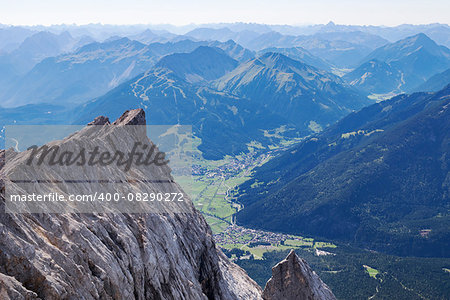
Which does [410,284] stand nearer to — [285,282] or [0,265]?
[285,282]

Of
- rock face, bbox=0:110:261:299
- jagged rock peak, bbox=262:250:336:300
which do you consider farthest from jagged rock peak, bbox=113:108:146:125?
jagged rock peak, bbox=262:250:336:300

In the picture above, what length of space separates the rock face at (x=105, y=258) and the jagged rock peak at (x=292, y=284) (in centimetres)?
699

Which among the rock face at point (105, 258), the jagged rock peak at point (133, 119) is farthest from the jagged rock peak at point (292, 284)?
the jagged rock peak at point (133, 119)

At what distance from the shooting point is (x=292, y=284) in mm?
63188

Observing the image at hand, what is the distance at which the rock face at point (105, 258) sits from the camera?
3034 centimetres

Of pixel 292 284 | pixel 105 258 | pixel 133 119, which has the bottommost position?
pixel 292 284

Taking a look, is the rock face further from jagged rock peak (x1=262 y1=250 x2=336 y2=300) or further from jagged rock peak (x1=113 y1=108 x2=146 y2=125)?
jagged rock peak (x1=113 y1=108 x2=146 y2=125)

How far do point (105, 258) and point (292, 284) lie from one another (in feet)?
112

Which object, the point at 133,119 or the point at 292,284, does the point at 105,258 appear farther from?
the point at 292,284

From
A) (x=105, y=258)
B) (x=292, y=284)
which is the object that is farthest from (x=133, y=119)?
(x=292, y=284)

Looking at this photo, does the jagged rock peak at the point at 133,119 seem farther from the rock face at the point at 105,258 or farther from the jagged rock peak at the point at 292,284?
the jagged rock peak at the point at 292,284

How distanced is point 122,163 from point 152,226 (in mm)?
12786

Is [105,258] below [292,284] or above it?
above

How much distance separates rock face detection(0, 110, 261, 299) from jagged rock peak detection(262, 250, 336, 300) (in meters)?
6.99
